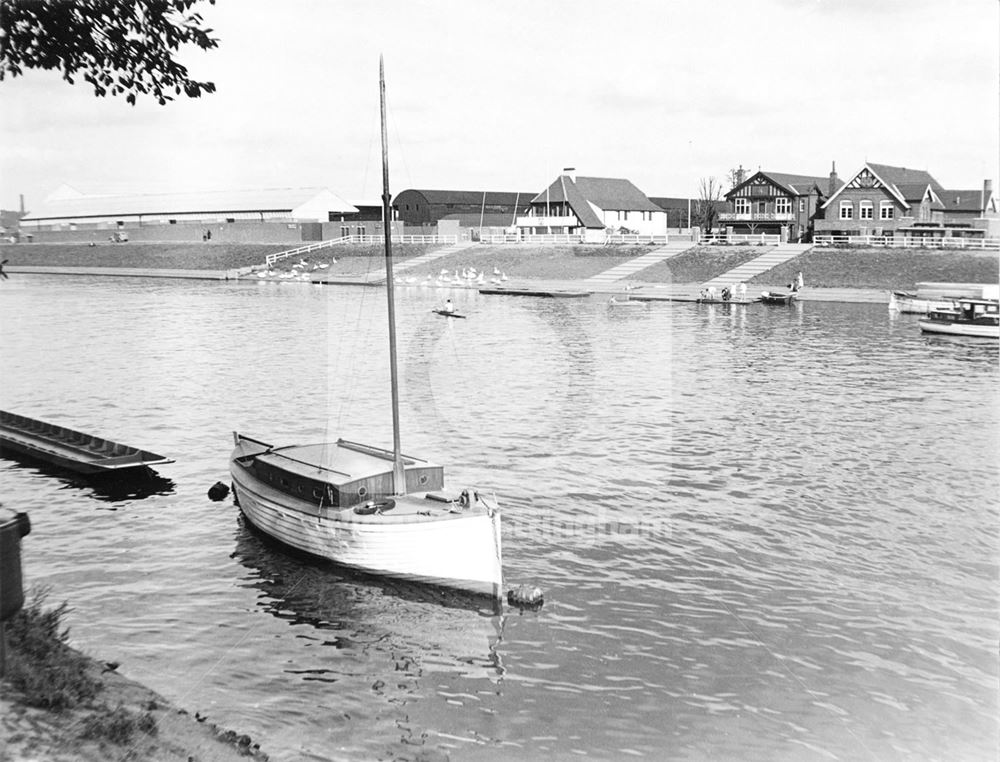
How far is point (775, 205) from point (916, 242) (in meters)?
33.1

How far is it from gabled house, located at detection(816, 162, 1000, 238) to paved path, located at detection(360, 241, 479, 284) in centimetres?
4353

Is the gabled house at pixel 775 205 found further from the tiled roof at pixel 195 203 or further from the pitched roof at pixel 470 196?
the tiled roof at pixel 195 203

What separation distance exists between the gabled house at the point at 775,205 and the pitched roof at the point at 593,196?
17211 millimetres

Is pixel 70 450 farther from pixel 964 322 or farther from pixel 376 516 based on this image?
pixel 964 322

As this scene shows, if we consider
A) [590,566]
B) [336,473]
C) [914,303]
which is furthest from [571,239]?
[590,566]

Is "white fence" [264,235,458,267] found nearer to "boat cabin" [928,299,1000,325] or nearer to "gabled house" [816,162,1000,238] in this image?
"gabled house" [816,162,1000,238]

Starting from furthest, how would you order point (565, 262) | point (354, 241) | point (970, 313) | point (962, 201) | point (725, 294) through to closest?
point (354, 241), point (962, 201), point (565, 262), point (725, 294), point (970, 313)

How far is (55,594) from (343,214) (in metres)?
132

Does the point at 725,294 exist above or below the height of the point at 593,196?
below

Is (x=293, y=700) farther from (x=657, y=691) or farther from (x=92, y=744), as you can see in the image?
(x=657, y=691)

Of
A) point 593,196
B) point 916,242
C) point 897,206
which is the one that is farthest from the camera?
point 593,196

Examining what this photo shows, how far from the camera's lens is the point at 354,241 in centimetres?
13388

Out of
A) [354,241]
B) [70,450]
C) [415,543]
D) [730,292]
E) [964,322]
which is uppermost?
[354,241]

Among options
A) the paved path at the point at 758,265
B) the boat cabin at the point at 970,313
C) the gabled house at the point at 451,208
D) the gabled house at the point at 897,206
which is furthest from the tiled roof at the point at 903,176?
the gabled house at the point at 451,208
